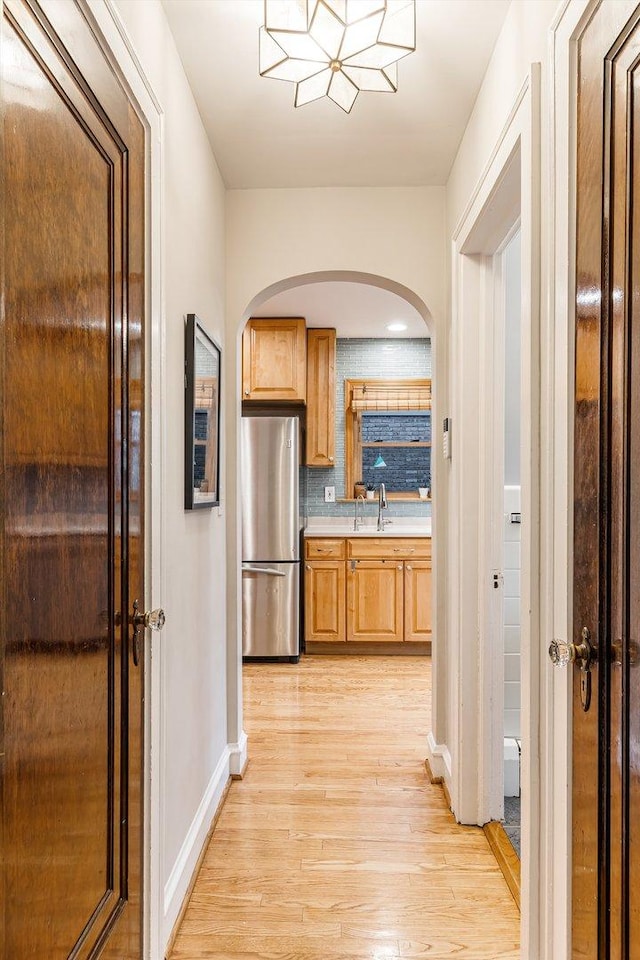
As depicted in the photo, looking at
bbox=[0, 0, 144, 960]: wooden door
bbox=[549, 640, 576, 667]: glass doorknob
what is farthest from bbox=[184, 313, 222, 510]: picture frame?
bbox=[549, 640, 576, 667]: glass doorknob

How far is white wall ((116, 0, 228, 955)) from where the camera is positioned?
167 cm

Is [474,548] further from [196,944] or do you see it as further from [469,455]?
[196,944]

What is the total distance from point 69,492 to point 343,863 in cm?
172

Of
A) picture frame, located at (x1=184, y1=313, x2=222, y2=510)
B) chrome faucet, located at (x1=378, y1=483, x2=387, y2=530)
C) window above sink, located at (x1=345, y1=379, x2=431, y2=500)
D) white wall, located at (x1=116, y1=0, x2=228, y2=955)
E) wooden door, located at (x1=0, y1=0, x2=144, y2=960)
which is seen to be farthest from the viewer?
window above sink, located at (x1=345, y1=379, x2=431, y2=500)

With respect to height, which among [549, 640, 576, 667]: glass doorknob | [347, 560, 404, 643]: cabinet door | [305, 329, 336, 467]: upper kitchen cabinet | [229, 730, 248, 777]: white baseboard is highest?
[305, 329, 336, 467]: upper kitchen cabinet

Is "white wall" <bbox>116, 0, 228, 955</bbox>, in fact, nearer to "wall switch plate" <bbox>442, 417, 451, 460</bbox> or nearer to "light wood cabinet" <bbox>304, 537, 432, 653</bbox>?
"wall switch plate" <bbox>442, 417, 451, 460</bbox>

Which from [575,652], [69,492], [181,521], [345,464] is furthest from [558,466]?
[345,464]

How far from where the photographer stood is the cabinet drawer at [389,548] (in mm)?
4684

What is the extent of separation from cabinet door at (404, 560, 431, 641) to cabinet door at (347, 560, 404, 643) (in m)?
0.04

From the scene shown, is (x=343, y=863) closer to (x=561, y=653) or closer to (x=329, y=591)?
(x=561, y=653)

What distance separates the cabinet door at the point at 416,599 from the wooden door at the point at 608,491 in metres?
3.44

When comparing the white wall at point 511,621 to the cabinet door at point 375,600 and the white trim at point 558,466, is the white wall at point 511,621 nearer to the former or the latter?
the white trim at point 558,466

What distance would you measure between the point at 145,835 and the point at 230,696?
123cm

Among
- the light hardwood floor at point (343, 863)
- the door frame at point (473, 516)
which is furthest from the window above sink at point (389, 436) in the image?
the door frame at point (473, 516)
